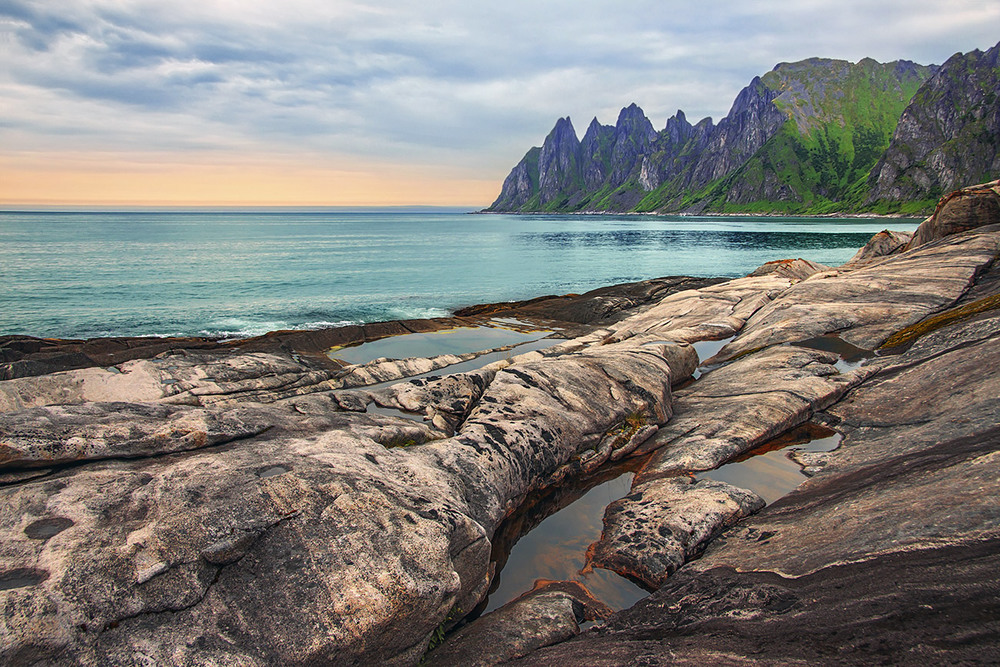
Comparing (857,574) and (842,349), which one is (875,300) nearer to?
(842,349)

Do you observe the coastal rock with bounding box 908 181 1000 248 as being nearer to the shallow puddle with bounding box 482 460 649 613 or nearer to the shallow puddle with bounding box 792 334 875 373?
the shallow puddle with bounding box 792 334 875 373

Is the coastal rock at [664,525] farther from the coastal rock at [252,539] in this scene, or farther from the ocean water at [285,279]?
the ocean water at [285,279]

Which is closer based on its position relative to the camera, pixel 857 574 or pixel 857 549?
pixel 857 574

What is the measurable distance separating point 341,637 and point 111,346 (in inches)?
1072

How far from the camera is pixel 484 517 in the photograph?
10.5 m

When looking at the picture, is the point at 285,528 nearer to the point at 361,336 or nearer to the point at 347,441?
the point at 347,441

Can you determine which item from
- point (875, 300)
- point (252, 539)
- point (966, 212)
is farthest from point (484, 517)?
point (966, 212)

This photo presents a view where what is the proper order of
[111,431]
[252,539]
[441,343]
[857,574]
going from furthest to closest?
[441,343] → [111,431] → [252,539] → [857,574]

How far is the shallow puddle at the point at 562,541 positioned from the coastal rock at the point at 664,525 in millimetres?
343

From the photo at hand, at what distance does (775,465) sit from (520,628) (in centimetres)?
866

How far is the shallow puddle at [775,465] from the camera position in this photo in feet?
39.6

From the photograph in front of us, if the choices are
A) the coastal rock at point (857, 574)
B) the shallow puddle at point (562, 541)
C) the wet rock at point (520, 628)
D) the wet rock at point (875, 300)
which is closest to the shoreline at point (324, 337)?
the wet rock at point (875, 300)

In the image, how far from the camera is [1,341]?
2608 centimetres

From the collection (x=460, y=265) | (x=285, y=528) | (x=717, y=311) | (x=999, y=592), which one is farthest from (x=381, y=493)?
(x=460, y=265)
